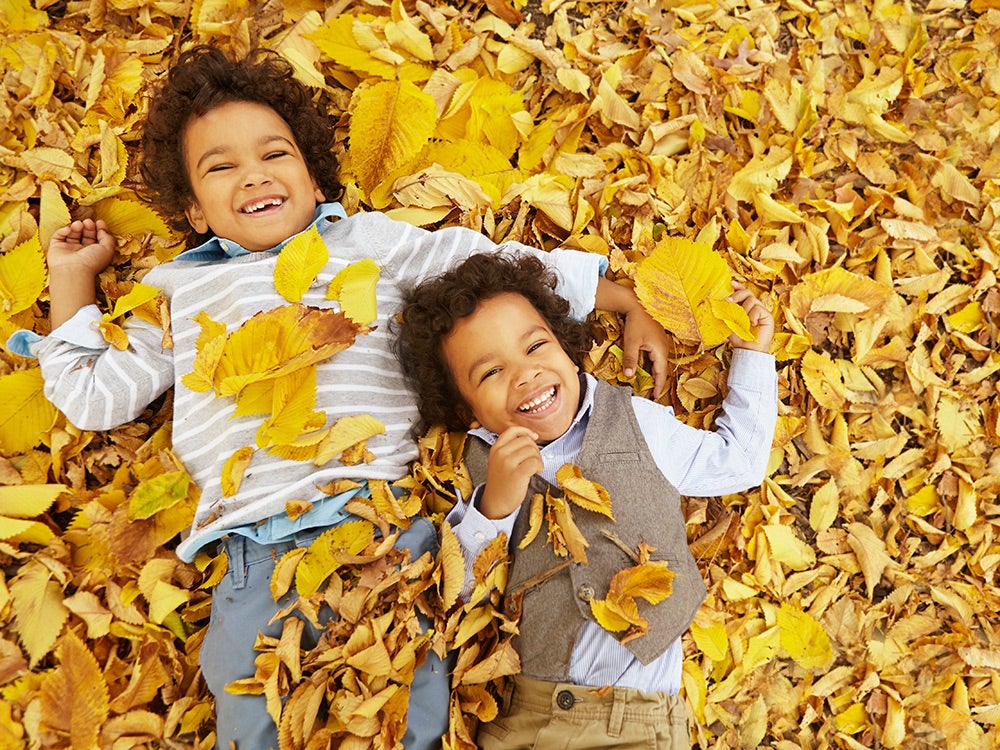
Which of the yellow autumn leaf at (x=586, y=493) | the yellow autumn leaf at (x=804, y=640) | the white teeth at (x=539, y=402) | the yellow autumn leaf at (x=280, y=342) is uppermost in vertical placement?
the yellow autumn leaf at (x=280, y=342)

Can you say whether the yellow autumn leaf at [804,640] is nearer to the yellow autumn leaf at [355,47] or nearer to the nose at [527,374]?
the nose at [527,374]

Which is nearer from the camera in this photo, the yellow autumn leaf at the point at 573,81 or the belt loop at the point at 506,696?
the belt loop at the point at 506,696

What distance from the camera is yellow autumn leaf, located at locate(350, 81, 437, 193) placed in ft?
6.00

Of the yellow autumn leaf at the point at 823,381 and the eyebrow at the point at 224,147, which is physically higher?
the eyebrow at the point at 224,147

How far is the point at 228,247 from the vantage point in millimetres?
1756

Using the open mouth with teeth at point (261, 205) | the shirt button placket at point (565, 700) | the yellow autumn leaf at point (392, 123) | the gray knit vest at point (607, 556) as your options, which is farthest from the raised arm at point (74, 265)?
the shirt button placket at point (565, 700)

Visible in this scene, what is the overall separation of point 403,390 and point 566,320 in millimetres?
408

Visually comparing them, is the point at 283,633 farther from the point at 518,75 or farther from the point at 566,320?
the point at 518,75

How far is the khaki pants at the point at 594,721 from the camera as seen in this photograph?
1472mm

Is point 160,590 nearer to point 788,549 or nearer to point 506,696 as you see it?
point 506,696

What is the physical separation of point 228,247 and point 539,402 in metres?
0.80

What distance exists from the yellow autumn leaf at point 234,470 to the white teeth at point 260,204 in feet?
1.72

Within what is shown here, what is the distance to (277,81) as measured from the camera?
5.96 ft

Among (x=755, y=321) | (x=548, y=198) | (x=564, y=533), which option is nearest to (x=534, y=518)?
(x=564, y=533)
